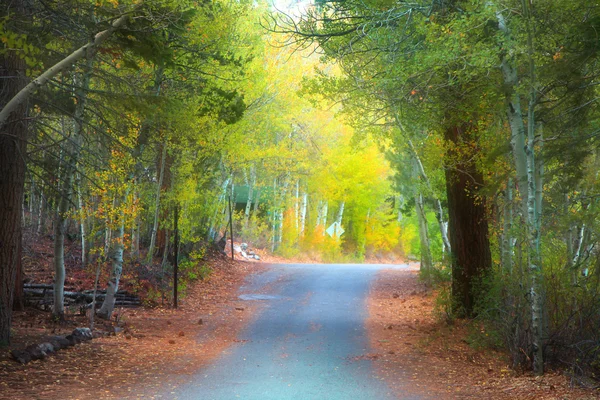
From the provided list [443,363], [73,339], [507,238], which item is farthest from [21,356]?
[507,238]

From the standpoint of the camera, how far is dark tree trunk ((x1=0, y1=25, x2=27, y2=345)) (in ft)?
33.2

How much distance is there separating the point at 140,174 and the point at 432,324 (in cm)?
778

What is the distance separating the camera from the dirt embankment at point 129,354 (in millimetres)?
8500

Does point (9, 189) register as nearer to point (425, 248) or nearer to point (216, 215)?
point (425, 248)

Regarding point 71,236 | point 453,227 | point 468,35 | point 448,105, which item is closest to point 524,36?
point 468,35

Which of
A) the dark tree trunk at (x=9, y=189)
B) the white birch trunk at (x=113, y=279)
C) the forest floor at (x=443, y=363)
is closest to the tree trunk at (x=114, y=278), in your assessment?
the white birch trunk at (x=113, y=279)

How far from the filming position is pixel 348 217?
52.0 meters

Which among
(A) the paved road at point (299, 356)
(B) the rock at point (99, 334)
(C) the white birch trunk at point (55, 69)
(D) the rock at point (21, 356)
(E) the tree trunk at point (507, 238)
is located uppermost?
(C) the white birch trunk at point (55, 69)

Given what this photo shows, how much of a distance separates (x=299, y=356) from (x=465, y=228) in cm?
520

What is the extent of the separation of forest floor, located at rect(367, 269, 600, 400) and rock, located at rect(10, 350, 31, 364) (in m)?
5.10

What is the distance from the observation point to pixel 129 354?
11148mm

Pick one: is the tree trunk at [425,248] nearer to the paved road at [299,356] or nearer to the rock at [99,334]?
the paved road at [299,356]

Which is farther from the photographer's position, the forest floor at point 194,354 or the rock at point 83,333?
the rock at point 83,333

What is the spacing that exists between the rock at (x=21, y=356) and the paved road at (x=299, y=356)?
2.47m
